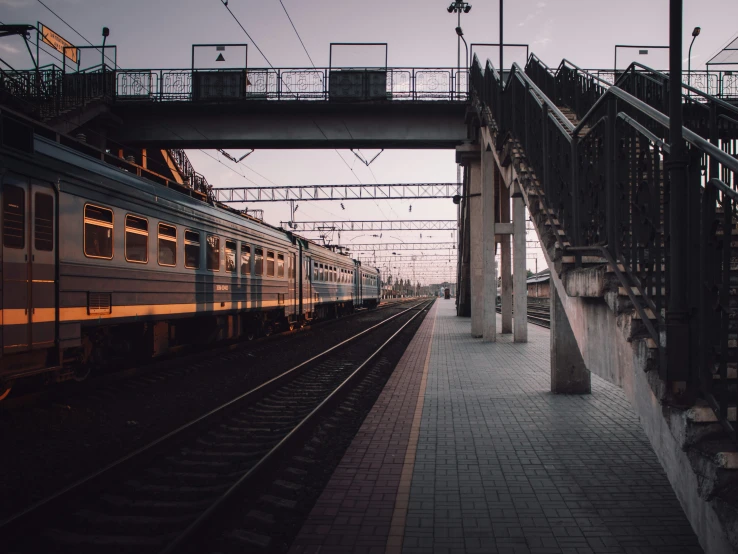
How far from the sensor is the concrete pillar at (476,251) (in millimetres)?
18688

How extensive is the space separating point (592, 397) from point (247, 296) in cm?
937

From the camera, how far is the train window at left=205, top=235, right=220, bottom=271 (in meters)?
12.7

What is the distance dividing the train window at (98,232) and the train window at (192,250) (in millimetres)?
2665

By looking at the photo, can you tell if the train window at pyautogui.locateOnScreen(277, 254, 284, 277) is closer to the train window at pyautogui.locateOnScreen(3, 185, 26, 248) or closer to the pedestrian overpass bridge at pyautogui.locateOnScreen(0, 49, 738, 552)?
the pedestrian overpass bridge at pyautogui.locateOnScreen(0, 49, 738, 552)

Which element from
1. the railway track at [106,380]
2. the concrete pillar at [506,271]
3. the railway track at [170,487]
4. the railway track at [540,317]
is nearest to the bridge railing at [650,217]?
the railway track at [170,487]

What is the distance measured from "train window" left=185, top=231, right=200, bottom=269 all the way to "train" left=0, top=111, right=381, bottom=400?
40 mm

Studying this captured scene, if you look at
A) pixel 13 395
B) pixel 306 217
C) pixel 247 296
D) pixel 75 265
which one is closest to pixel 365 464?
pixel 75 265

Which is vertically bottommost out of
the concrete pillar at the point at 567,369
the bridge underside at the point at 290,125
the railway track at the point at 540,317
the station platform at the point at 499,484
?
the railway track at the point at 540,317

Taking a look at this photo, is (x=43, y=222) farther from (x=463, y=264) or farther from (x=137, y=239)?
(x=463, y=264)

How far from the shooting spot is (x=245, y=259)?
1517 centimetres

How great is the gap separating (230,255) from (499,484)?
1040cm

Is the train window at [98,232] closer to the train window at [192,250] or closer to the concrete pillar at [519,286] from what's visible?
the train window at [192,250]

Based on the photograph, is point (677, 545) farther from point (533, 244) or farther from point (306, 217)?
point (533, 244)

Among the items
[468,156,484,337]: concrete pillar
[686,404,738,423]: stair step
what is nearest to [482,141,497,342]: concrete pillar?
[468,156,484,337]: concrete pillar
